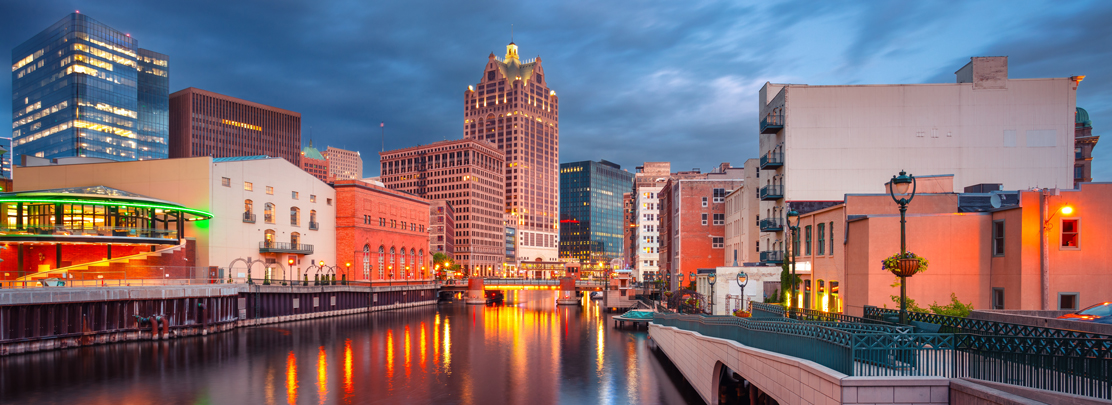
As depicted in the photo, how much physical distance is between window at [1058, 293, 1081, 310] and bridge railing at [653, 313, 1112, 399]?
53.1 ft

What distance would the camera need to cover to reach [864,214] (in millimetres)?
34656

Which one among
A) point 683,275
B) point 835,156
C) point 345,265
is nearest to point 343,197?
point 345,265

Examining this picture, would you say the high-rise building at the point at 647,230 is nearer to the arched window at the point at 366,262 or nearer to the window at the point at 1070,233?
the arched window at the point at 366,262

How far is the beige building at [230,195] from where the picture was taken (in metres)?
72.1

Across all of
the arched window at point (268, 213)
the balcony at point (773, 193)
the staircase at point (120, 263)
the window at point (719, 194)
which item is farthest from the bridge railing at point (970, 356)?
the window at point (719, 194)

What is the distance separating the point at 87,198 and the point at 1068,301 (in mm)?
74526

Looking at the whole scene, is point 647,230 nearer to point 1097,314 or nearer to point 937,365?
point 1097,314

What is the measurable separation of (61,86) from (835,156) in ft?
640

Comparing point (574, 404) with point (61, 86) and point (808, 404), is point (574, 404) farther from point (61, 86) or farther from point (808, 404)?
point (61, 86)

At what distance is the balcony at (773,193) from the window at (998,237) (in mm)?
26648

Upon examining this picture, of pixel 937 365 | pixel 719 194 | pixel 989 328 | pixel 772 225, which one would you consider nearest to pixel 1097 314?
pixel 989 328

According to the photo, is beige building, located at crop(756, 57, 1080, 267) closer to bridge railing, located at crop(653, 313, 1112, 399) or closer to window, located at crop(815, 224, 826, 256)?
window, located at crop(815, 224, 826, 256)

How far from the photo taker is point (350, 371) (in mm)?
41312

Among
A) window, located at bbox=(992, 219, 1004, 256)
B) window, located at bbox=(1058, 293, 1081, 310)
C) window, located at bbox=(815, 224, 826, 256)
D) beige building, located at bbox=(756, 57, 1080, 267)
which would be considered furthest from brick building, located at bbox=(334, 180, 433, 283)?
window, located at bbox=(1058, 293, 1081, 310)
